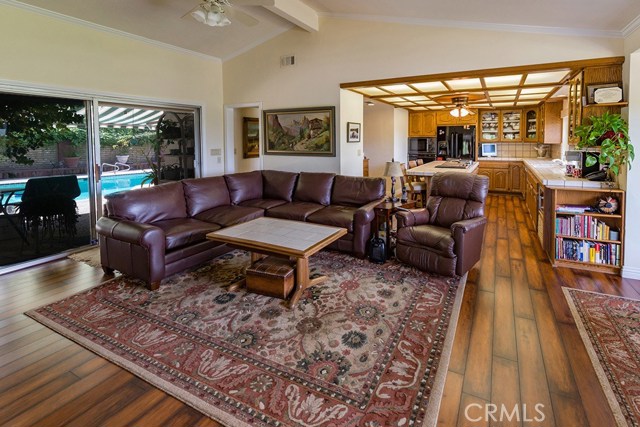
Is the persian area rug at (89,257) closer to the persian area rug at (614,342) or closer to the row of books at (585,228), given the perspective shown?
the persian area rug at (614,342)

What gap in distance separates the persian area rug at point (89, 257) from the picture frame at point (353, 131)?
4.04 m

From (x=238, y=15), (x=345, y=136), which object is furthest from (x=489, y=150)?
(x=238, y=15)

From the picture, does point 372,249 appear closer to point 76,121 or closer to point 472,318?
point 472,318

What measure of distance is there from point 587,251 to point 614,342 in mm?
1746

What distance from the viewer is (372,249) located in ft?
14.4

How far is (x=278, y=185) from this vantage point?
5852 mm

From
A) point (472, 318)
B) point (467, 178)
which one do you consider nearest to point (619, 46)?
point (467, 178)

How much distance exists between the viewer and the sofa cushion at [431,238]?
378cm

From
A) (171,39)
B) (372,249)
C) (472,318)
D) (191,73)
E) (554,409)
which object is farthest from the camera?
(191,73)

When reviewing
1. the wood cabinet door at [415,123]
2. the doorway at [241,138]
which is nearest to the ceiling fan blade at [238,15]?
the doorway at [241,138]

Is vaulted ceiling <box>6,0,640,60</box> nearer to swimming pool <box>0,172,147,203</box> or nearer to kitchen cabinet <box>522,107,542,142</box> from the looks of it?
swimming pool <box>0,172,147,203</box>

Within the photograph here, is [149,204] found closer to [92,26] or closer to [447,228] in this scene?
[92,26]

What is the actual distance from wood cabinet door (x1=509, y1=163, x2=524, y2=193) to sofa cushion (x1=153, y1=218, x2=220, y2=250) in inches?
312

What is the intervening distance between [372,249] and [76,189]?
3.98 metres
